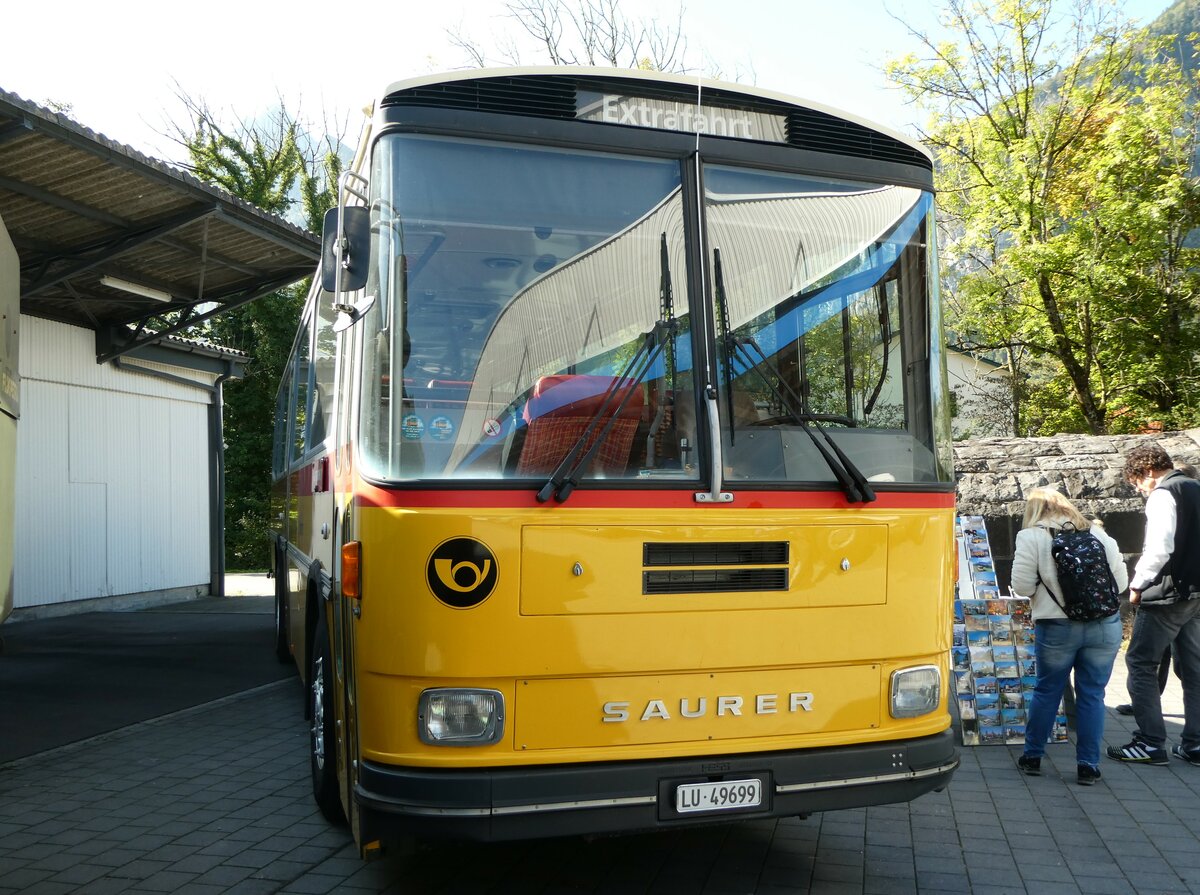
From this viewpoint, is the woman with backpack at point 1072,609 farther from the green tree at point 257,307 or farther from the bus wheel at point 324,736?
the green tree at point 257,307

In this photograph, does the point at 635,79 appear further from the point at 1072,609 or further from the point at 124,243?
the point at 124,243

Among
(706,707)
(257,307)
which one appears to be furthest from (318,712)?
(257,307)

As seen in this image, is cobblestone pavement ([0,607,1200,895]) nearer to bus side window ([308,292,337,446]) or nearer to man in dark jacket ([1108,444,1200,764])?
man in dark jacket ([1108,444,1200,764])

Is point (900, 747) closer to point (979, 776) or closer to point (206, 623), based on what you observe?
point (979, 776)

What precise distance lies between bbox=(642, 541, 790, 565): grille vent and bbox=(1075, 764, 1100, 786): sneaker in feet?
9.99

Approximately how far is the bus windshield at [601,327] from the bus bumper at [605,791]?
103 cm

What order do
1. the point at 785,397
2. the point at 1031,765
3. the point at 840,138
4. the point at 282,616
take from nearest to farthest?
the point at 785,397 < the point at 840,138 < the point at 1031,765 < the point at 282,616

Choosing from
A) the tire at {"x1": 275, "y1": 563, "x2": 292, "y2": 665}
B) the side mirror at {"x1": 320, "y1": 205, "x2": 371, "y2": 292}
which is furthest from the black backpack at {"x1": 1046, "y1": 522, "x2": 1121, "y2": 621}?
the tire at {"x1": 275, "y1": 563, "x2": 292, "y2": 665}

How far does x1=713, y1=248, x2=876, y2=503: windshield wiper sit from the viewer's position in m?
4.27

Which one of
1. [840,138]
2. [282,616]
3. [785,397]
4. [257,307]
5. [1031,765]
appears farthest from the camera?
[257,307]

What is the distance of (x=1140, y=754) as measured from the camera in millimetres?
6543

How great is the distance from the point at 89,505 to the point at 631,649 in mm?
13872

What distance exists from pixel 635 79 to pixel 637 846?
11.3ft

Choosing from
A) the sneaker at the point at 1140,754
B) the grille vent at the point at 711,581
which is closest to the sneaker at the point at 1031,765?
the sneaker at the point at 1140,754
